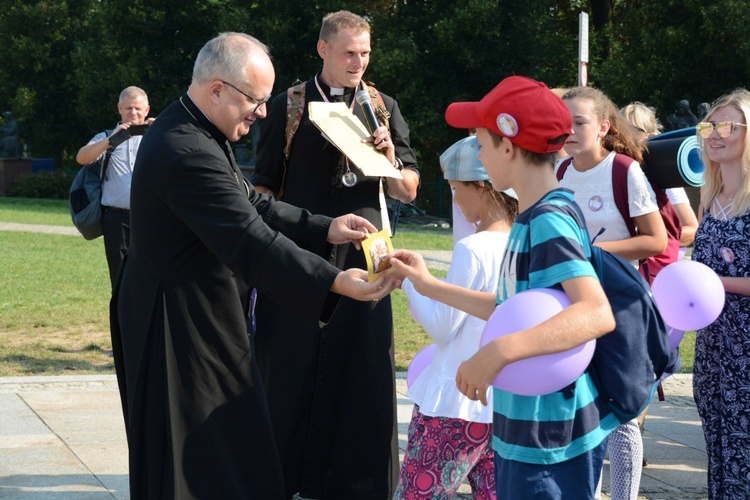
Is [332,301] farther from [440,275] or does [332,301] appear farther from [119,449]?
[440,275]

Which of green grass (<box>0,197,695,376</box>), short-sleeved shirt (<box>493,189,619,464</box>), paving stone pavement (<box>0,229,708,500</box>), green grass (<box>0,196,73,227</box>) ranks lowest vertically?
green grass (<box>0,196,73,227</box>)

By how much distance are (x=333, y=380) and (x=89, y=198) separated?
13.0 feet

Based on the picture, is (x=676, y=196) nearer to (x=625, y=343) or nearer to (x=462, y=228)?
(x=462, y=228)

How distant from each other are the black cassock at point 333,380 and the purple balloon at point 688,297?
63.0 inches

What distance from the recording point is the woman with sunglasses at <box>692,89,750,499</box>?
4.33 meters

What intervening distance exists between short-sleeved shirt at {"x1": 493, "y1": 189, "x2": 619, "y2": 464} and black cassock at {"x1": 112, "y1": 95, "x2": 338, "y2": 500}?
843mm

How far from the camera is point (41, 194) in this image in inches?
1545

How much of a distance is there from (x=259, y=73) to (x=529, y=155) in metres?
1.10

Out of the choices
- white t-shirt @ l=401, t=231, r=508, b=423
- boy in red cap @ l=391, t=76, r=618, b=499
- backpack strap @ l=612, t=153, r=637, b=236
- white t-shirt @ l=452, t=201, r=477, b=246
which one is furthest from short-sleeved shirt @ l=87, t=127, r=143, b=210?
boy in red cap @ l=391, t=76, r=618, b=499

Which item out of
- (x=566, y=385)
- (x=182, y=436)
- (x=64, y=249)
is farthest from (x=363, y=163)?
(x=64, y=249)

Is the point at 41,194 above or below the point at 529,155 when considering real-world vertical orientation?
below

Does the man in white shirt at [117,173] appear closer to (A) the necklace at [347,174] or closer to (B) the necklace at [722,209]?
(A) the necklace at [347,174]

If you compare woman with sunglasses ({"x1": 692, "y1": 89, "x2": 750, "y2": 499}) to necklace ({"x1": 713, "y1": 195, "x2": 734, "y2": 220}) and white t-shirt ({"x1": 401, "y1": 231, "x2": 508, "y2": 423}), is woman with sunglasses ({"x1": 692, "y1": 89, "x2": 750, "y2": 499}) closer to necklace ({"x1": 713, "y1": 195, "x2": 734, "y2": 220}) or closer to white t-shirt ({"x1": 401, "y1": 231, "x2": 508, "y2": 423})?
necklace ({"x1": 713, "y1": 195, "x2": 734, "y2": 220})

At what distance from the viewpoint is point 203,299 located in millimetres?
3381
